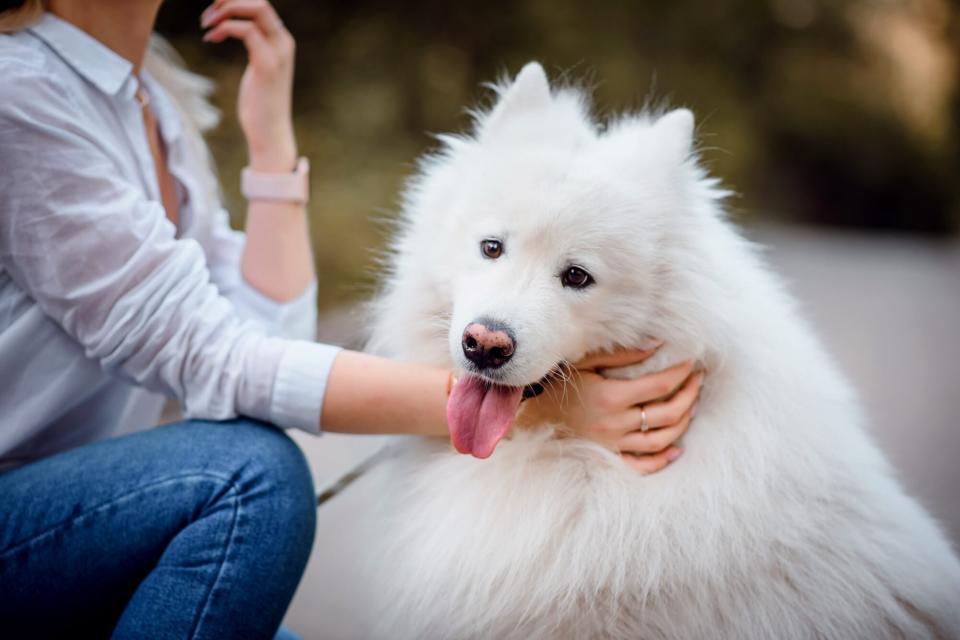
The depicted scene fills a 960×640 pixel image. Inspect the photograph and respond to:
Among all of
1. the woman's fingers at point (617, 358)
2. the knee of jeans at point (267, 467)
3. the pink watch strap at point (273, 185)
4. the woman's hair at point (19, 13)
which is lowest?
the knee of jeans at point (267, 467)

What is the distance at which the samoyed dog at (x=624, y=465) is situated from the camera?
1521 mm

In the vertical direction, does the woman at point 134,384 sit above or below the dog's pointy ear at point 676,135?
below

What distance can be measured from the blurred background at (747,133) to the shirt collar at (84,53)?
2.18 feet

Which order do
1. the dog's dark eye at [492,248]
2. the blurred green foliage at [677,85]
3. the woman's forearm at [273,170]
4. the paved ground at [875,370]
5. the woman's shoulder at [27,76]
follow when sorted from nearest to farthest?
1. the woman's shoulder at [27,76]
2. the dog's dark eye at [492,248]
3. the woman's forearm at [273,170]
4. the paved ground at [875,370]
5. the blurred green foliage at [677,85]

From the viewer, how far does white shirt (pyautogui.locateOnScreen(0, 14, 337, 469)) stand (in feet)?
4.86

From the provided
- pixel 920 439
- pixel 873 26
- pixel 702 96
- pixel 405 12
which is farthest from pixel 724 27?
pixel 920 439

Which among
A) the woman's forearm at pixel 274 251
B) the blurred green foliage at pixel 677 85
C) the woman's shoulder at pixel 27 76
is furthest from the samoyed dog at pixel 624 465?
the blurred green foliage at pixel 677 85

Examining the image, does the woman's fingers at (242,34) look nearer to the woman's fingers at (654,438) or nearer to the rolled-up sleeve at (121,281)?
the rolled-up sleeve at (121,281)

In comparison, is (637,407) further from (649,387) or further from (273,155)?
(273,155)

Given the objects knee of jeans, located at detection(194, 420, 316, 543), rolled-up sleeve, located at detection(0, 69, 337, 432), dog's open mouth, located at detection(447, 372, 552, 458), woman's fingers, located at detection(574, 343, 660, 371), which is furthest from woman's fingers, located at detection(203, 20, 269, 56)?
woman's fingers, located at detection(574, 343, 660, 371)

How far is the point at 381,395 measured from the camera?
5.46 feet

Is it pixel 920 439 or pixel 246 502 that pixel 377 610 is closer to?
pixel 246 502

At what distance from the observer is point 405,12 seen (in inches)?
320

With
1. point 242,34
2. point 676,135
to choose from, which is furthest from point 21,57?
point 676,135
